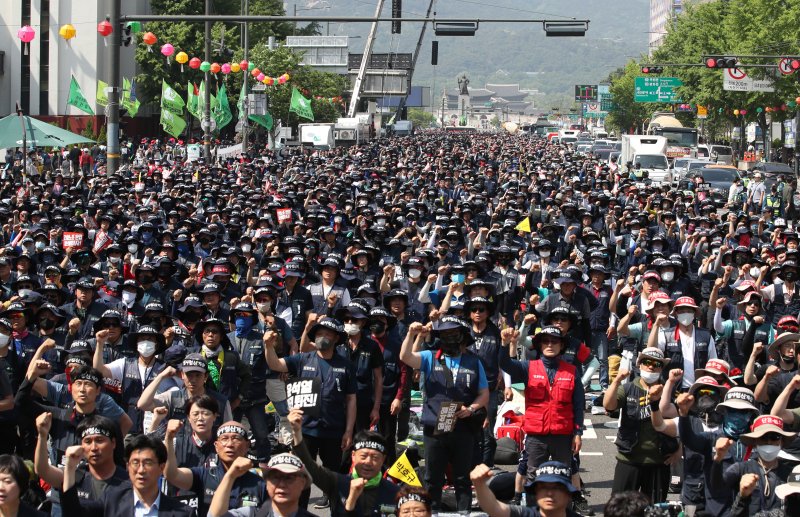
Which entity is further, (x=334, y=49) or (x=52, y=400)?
(x=334, y=49)

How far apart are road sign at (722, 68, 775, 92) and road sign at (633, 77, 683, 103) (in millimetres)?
16098

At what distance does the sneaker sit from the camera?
10.2 m

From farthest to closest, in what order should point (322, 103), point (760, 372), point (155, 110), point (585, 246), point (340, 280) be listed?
1. point (322, 103)
2. point (155, 110)
3. point (585, 246)
4. point (340, 280)
5. point (760, 372)

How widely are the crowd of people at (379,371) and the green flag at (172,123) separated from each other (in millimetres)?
18859

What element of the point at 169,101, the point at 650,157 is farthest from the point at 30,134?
the point at 650,157

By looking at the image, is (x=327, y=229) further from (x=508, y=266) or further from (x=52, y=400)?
(x=52, y=400)

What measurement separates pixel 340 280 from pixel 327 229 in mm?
4034

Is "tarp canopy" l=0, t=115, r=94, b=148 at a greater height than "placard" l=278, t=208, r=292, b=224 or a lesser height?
greater

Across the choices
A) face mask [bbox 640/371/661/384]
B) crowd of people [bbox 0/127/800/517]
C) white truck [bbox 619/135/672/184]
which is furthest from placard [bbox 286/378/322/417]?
white truck [bbox 619/135/672/184]

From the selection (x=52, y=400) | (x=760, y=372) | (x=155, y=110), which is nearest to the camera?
(x=52, y=400)

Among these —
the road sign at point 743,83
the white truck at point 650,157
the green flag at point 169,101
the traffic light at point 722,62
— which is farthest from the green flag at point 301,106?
the traffic light at point 722,62

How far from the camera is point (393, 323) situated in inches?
431

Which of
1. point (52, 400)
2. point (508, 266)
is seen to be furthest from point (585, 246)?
point (52, 400)

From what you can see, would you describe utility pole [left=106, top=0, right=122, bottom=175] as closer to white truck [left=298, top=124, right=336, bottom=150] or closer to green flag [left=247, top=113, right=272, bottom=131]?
green flag [left=247, top=113, right=272, bottom=131]
